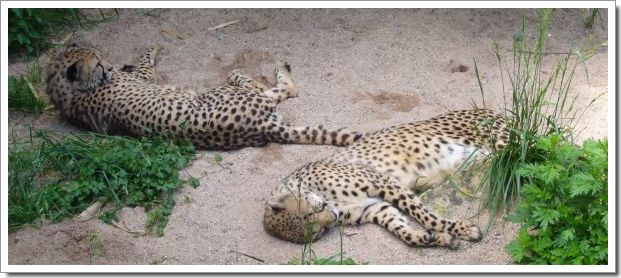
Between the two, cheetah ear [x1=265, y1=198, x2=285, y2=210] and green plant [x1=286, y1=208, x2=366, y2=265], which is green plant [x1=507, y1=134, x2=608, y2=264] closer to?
green plant [x1=286, y1=208, x2=366, y2=265]

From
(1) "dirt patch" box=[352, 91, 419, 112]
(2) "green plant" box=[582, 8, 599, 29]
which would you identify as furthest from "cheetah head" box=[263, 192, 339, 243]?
(2) "green plant" box=[582, 8, 599, 29]

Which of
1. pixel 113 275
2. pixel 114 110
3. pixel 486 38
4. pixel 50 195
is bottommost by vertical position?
pixel 113 275

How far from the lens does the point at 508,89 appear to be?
656 cm

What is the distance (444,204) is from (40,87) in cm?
331

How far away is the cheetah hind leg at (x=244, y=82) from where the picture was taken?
21.9 feet

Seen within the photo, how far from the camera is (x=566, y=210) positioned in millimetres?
4773

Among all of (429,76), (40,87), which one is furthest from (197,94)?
(429,76)

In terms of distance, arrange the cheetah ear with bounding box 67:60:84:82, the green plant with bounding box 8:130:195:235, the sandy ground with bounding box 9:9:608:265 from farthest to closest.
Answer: the cheetah ear with bounding box 67:60:84:82 → the green plant with bounding box 8:130:195:235 → the sandy ground with bounding box 9:9:608:265

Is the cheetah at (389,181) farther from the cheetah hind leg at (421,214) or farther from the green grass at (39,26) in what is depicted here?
the green grass at (39,26)

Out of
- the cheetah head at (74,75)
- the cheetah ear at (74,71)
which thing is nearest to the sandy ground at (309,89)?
the cheetah head at (74,75)

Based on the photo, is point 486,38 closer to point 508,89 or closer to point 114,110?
point 508,89

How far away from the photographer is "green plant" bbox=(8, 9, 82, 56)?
23.0 feet

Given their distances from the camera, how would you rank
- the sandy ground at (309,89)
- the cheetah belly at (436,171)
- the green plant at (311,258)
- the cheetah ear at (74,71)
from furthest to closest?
the cheetah ear at (74,71) < the cheetah belly at (436,171) < the sandy ground at (309,89) < the green plant at (311,258)

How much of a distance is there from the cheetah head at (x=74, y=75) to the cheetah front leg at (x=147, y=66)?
0.80ft
